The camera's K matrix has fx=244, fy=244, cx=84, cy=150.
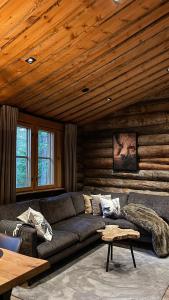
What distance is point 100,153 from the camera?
6227 mm

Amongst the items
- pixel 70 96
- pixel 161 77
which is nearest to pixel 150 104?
pixel 161 77

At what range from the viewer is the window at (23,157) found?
4695mm

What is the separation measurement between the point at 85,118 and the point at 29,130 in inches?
62.0

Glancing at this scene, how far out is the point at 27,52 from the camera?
10.1 feet

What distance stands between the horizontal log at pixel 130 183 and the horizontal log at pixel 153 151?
0.60 metres

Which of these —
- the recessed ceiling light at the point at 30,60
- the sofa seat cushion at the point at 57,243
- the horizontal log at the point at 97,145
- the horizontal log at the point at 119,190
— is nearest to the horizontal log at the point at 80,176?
the horizontal log at the point at 119,190

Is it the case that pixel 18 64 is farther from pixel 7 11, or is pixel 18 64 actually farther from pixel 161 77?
pixel 161 77

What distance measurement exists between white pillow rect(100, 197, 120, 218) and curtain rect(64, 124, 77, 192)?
1.01 meters

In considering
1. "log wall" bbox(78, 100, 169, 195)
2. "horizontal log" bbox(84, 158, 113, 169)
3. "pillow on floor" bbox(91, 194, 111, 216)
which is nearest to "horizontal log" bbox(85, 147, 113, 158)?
"log wall" bbox(78, 100, 169, 195)

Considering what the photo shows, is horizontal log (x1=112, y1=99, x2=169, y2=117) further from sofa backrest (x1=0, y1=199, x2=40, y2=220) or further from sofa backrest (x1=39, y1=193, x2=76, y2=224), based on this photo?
sofa backrest (x1=0, y1=199, x2=40, y2=220)

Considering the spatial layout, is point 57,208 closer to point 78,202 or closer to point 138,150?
point 78,202

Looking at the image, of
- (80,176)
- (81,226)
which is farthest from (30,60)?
(80,176)

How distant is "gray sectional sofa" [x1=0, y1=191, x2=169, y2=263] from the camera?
10.3 ft

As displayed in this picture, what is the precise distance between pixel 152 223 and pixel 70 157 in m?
2.42
